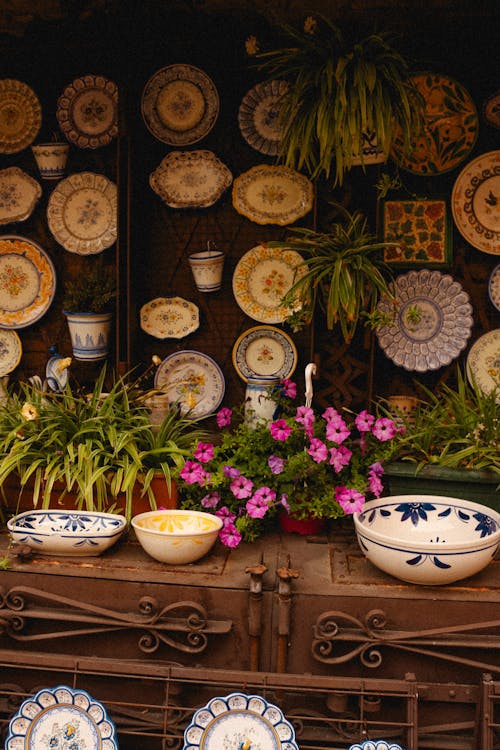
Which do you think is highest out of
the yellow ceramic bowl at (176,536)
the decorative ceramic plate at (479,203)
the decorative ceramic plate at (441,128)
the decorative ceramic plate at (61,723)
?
the decorative ceramic plate at (441,128)

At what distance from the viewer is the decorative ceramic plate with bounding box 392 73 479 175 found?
112 inches

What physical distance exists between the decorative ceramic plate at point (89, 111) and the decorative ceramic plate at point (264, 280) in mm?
805

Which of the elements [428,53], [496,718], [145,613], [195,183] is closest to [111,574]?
[145,613]

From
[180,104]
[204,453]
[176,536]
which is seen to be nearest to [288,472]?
[204,453]

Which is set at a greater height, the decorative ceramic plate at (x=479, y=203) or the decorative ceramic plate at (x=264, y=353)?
the decorative ceramic plate at (x=479, y=203)

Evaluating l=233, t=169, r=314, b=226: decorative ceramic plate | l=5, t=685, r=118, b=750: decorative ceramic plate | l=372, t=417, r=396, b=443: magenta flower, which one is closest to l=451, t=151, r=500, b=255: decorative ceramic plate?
l=233, t=169, r=314, b=226: decorative ceramic plate

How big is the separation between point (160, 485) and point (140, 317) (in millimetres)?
929

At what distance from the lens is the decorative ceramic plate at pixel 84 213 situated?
10.1 feet

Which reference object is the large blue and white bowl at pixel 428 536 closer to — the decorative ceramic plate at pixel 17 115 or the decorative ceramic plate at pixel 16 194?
the decorative ceramic plate at pixel 16 194

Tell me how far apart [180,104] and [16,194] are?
33.2 inches

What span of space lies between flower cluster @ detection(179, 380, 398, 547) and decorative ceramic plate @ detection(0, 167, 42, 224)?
144 cm

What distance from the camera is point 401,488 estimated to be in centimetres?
247

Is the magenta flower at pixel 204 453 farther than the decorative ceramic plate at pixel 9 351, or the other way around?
the decorative ceramic plate at pixel 9 351

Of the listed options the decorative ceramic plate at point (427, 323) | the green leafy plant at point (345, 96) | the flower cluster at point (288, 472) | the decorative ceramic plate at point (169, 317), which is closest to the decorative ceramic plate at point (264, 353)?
the decorative ceramic plate at point (169, 317)
